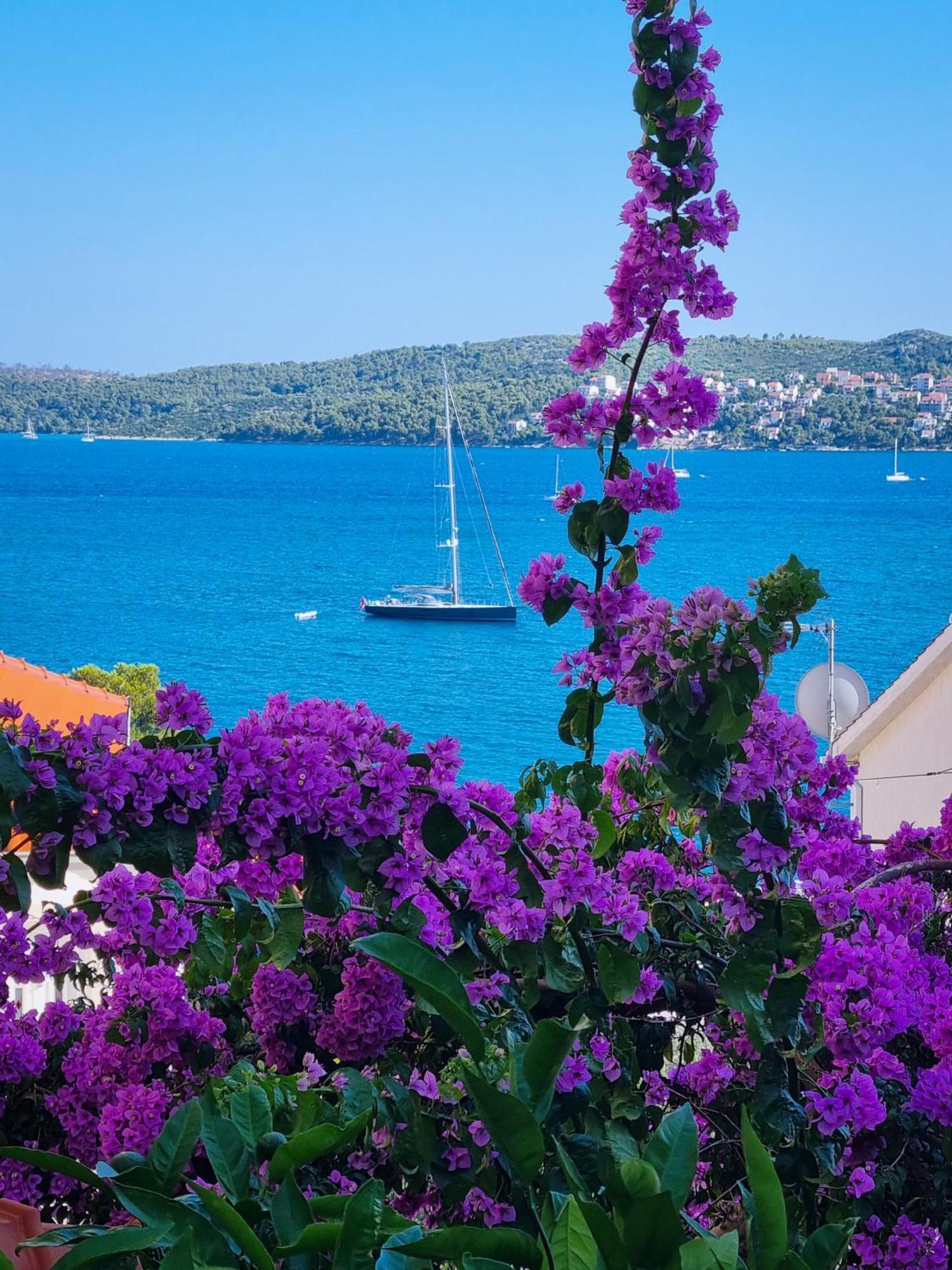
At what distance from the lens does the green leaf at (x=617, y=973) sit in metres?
1.38

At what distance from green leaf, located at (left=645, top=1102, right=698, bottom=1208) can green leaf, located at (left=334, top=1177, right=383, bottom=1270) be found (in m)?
0.21

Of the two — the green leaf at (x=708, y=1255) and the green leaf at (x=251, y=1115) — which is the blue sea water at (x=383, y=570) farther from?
the green leaf at (x=708, y=1255)

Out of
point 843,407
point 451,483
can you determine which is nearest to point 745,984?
point 451,483

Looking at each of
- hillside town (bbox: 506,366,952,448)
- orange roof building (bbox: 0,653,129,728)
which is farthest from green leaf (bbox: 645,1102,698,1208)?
hillside town (bbox: 506,366,952,448)

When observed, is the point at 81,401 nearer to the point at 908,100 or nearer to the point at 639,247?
the point at 908,100

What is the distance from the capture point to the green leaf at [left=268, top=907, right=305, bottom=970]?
1306 mm

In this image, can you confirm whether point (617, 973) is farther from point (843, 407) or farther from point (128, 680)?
point (843, 407)

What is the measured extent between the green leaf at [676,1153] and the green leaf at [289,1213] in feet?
0.77

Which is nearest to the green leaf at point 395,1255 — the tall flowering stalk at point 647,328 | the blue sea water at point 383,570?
the tall flowering stalk at point 647,328

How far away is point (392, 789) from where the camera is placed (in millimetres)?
1315

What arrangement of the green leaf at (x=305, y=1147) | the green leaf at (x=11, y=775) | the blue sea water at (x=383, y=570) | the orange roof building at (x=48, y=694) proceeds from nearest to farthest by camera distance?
the green leaf at (x=305, y=1147) < the green leaf at (x=11, y=775) < the orange roof building at (x=48, y=694) < the blue sea water at (x=383, y=570)

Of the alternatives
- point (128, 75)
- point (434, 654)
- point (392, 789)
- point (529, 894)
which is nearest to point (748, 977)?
point (529, 894)

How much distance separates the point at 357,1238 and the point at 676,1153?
9.9 inches

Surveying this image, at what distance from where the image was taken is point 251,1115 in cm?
106
